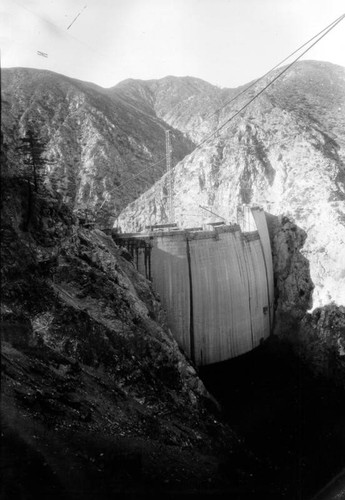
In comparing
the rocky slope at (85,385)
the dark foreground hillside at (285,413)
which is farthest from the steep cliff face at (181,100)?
the rocky slope at (85,385)

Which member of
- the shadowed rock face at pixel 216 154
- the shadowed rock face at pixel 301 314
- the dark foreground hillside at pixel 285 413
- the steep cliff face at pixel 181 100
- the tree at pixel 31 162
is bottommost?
the dark foreground hillside at pixel 285 413

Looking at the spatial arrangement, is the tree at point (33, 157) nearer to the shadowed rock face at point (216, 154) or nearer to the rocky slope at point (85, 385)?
the rocky slope at point (85, 385)

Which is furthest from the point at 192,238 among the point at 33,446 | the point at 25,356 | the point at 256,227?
the point at 33,446

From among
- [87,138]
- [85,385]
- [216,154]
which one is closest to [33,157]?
[85,385]

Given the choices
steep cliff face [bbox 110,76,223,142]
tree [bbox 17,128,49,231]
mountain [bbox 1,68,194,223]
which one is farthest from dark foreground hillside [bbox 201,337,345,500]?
steep cliff face [bbox 110,76,223,142]

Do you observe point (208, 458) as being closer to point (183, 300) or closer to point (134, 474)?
point (134, 474)

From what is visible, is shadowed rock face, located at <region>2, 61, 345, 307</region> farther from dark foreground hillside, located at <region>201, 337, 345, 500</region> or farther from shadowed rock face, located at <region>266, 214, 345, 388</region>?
dark foreground hillside, located at <region>201, 337, 345, 500</region>
